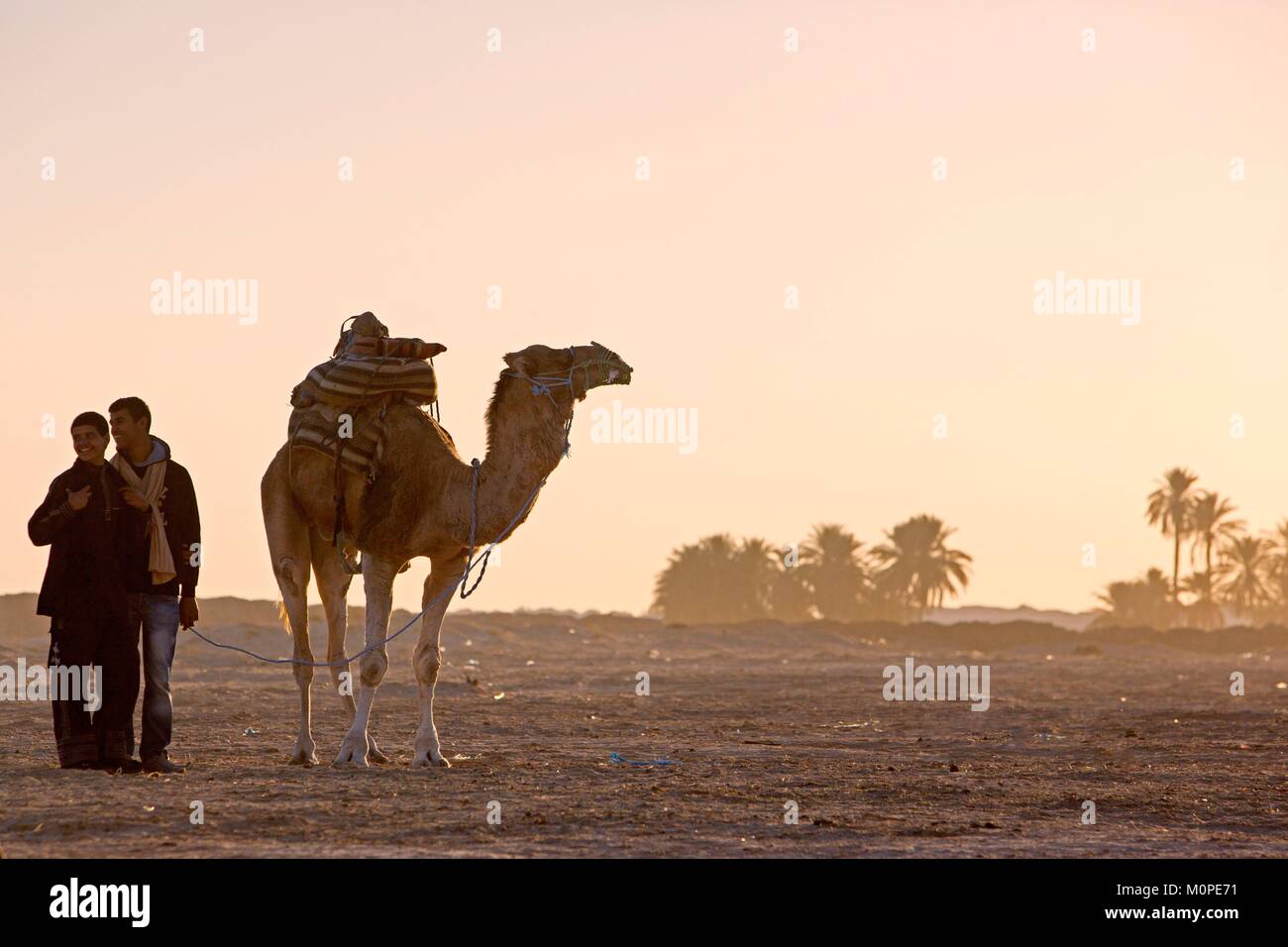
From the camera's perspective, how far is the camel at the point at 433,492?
46.6ft

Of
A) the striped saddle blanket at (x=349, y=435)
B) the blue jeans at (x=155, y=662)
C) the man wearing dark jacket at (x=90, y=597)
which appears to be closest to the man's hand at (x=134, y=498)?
Result: the man wearing dark jacket at (x=90, y=597)

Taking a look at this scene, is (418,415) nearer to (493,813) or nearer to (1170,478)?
(493,813)

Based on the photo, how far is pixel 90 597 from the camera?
13523 mm

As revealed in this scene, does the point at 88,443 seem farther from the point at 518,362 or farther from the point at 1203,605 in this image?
the point at 1203,605

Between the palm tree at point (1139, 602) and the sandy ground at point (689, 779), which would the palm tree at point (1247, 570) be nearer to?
the palm tree at point (1139, 602)

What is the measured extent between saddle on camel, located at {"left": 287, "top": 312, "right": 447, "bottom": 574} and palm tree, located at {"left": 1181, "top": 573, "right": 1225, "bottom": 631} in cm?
9552

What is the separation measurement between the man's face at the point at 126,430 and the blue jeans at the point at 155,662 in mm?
1149

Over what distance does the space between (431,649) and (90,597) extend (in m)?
2.69

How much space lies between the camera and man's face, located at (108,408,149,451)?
13562 millimetres

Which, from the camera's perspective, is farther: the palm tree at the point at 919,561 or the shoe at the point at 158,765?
the palm tree at the point at 919,561

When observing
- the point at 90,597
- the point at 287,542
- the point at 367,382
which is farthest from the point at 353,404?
the point at 90,597
